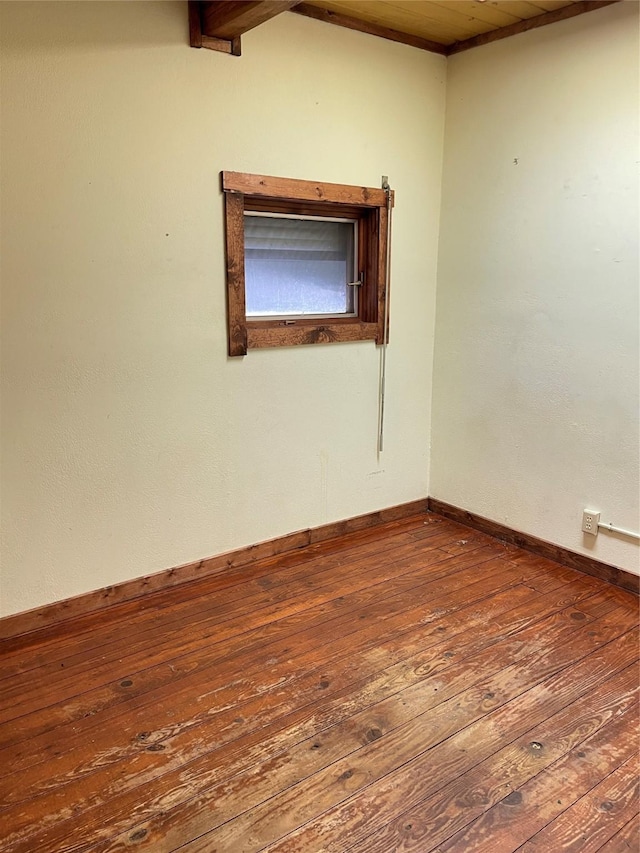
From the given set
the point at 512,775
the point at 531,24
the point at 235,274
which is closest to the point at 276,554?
the point at 235,274

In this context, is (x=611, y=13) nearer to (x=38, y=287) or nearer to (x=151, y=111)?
(x=151, y=111)

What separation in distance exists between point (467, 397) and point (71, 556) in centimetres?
227

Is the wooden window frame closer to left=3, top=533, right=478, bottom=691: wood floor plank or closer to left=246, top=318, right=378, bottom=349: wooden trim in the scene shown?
left=246, top=318, right=378, bottom=349: wooden trim

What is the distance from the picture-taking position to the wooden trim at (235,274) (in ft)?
9.17

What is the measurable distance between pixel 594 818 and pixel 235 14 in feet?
9.59

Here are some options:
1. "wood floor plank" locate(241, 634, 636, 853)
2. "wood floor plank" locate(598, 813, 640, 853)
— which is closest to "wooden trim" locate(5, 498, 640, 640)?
"wood floor plank" locate(241, 634, 636, 853)

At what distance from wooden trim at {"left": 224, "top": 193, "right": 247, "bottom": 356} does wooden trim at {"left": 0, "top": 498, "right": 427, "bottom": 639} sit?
1.04 metres

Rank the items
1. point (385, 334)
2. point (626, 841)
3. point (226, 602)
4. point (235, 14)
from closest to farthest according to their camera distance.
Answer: point (626, 841)
point (235, 14)
point (226, 602)
point (385, 334)

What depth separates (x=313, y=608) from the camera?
275 cm

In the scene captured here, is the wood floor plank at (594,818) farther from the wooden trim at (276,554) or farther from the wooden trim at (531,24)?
the wooden trim at (531,24)

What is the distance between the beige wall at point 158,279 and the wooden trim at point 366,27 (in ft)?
0.12

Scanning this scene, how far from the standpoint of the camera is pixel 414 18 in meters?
2.99

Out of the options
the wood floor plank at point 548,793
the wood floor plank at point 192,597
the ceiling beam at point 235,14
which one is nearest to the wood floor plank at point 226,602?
the wood floor plank at point 192,597

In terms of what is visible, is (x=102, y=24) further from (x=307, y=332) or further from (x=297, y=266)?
(x=307, y=332)
